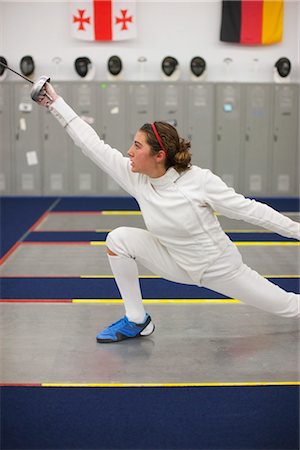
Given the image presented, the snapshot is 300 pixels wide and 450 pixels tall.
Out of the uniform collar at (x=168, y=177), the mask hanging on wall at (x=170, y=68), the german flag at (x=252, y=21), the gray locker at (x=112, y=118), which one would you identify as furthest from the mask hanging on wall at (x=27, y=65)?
the uniform collar at (x=168, y=177)

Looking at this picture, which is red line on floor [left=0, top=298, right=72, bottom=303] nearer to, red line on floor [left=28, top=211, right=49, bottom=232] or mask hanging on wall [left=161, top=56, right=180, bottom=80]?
red line on floor [left=28, top=211, right=49, bottom=232]

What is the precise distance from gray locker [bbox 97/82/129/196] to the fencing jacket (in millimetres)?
7626

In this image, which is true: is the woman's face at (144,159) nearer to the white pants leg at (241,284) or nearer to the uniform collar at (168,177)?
the uniform collar at (168,177)

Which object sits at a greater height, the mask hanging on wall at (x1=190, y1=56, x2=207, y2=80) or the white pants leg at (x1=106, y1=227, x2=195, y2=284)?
the mask hanging on wall at (x1=190, y1=56, x2=207, y2=80)

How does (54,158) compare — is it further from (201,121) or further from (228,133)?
(228,133)

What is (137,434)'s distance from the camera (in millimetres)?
2979

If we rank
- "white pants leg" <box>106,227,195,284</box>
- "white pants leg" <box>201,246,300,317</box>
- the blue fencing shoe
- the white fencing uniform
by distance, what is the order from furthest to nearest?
the blue fencing shoe, "white pants leg" <box>106,227,195,284</box>, "white pants leg" <box>201,246,300,317</box>, the white fencing uniform

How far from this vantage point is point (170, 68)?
37.6 feet

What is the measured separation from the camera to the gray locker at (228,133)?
38.1 ft

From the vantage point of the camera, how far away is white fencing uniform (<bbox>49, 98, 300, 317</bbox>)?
12.3 ft

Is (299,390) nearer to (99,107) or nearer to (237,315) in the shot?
(237,315)

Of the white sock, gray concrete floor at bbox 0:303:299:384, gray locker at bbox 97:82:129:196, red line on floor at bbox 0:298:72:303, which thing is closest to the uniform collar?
the white sock

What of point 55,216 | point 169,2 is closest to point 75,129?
point 55,216

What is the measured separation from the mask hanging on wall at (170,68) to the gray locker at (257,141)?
1.32 m
